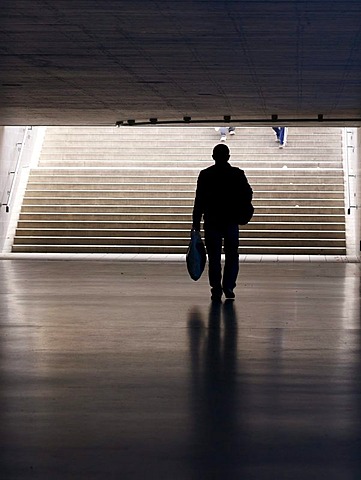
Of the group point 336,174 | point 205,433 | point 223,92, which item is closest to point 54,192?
point 336,174

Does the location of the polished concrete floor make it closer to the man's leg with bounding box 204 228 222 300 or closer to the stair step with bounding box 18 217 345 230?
the man's leg with bounding box 204 228 222 300

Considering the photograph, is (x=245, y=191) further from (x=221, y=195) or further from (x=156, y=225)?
(x=156, y=225)

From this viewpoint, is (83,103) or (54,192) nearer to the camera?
(83,103)

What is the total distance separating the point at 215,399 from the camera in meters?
4.83

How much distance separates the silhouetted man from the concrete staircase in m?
9.12

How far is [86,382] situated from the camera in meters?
5.24

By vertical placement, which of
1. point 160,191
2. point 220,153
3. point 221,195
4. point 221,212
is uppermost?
point 160,191

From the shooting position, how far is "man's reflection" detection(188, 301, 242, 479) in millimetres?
3656

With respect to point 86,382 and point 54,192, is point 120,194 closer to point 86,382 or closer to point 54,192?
point 54,192

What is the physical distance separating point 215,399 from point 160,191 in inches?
656

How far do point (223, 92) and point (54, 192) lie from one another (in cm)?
862

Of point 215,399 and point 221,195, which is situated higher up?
point 221,195

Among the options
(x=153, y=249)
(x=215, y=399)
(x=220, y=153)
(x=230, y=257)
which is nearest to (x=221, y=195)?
(x=220, y=153)

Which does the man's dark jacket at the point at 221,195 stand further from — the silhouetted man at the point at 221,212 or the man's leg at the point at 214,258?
the man's leg at the point at 214,258
